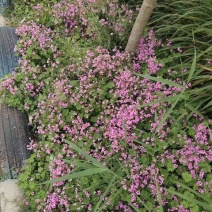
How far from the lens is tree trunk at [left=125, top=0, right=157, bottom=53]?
2976 millimetres

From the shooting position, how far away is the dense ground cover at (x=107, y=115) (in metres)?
2.62

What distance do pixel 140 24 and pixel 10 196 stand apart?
1885mm

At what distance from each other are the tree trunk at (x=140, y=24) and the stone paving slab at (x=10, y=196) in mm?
1655

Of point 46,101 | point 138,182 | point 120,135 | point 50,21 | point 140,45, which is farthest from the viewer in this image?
point 50,21

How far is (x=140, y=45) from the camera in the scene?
11.2ft

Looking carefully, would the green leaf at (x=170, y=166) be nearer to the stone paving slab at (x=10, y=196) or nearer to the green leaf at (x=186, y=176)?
the green leaf at (x=186, y=176)

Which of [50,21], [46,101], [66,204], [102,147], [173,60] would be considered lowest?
[66,204]

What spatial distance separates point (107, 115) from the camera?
3.06m

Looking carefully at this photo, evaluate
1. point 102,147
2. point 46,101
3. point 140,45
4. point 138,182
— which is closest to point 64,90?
point 46,101

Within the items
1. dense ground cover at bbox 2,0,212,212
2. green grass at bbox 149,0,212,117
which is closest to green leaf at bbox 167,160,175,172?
dense ground cover at bbox 2,0,212,212

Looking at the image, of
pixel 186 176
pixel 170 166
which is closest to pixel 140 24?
pixel 170 166

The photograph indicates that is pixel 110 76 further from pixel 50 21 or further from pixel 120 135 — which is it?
pixel 50 21

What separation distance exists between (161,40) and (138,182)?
1.51 meters

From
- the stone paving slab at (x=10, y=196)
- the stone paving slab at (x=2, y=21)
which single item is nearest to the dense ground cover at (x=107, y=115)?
the stone paving slab at (x=10, y=196)
